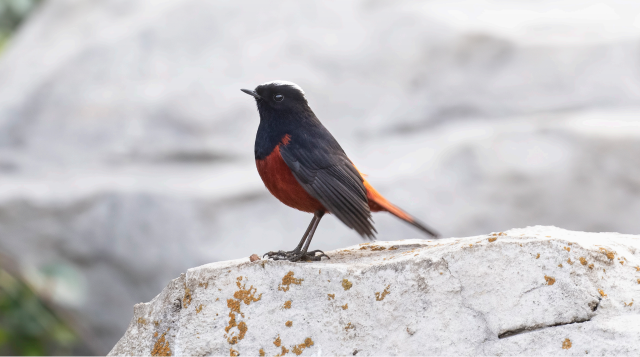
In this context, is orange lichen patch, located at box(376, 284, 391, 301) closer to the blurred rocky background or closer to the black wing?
the black wing

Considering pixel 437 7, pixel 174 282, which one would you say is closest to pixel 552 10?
pixel 437 7

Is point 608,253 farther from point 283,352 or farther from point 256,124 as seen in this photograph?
point 256,124

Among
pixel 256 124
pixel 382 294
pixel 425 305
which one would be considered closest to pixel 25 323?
pixel 256 124

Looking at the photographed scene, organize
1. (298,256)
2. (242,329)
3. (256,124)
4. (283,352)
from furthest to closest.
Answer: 1. (256,124)
2. (298,256)
3. (242,329)
4. (283,352)

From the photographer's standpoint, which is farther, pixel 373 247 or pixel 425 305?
pixel 373 247

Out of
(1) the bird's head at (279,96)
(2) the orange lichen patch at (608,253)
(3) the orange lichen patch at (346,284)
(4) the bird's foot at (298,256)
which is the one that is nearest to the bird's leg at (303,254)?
(4) the bird's foot at (298,256)

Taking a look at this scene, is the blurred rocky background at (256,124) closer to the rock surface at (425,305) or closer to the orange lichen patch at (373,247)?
the orange lichen patch at (373,247)

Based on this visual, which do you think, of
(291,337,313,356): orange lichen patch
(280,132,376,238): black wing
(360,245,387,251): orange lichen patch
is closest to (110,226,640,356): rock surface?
(291,337,313,356): orange lichen patch

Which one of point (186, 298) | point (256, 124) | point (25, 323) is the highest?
point (256, 124)
